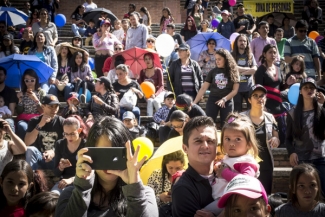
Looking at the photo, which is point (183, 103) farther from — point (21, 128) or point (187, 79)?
point (21, 128)

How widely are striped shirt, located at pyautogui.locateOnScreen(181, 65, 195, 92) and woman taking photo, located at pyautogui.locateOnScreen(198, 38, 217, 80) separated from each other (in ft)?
5.16

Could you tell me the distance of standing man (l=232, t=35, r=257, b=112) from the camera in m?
9.53

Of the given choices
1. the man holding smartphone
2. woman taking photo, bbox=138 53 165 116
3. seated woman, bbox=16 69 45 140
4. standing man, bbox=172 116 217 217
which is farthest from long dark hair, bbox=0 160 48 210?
woman taking photo, bbox=138 53 165 116

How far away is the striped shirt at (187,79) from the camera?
1002cm

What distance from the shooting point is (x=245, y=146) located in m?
3.95

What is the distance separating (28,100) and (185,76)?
2.47m

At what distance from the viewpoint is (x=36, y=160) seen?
7430 millimetres

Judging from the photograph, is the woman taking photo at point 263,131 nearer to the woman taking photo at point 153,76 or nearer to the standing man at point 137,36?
the woman taking photo at point 153,76

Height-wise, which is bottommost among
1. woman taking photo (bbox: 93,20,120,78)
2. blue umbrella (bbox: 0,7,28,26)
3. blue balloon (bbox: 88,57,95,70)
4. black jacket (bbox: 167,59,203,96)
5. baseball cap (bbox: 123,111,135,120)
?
baseball cap (bbox: 123,111,135,120)

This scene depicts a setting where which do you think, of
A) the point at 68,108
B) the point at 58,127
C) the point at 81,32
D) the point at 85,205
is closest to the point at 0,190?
the point at 85,205

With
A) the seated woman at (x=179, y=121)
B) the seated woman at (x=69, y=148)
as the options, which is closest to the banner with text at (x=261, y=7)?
the seated woman at (x=179, y=121)

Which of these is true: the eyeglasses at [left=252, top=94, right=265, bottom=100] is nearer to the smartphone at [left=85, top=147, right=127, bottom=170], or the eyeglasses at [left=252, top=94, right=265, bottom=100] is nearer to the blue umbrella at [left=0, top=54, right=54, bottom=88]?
the blue umbrella at [left=0, top=54, right=54, bottom=88]

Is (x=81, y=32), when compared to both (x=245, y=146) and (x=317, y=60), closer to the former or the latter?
(x=317, y=60)

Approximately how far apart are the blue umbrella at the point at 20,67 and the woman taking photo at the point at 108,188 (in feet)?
23.5
